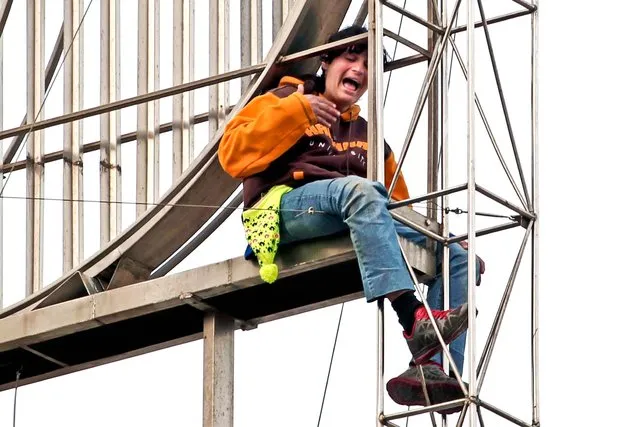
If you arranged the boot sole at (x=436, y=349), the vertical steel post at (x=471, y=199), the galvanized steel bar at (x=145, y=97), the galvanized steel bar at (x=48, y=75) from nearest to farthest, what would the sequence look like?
the vertical steel post at (x=471, y=199) → the boot sole at (x=436, y=349) → the galvanized steel bar at (x=145, y=97) → the galvanized steel bar at (x=48, y=75)

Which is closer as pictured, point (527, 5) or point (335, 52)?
point (335, 52)

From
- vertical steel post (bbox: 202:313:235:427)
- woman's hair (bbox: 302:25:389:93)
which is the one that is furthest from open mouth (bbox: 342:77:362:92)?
vertical steel post (bbox: 202:313:235:427)

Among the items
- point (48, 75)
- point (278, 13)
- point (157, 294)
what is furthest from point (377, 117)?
point (48, 75)

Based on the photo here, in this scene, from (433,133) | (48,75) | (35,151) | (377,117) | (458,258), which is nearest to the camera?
(377,117)

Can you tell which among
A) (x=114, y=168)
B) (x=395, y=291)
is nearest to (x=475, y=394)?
(x=395, y=291)

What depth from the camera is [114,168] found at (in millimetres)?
13539

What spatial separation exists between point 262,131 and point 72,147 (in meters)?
1.57

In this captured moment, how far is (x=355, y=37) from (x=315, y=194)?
934 mm

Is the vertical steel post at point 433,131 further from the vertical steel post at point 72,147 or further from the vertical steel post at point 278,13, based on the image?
the vertical steel post at point 72,147

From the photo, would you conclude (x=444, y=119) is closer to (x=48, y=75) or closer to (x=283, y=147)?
(x=283, y=147)

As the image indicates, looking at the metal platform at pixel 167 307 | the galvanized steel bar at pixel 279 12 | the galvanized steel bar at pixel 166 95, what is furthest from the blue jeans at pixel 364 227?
the galvanized steel bar at pixel 279 12

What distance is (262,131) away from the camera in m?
12.5

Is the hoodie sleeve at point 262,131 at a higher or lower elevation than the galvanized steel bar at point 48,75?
lower

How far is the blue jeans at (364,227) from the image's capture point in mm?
12156
